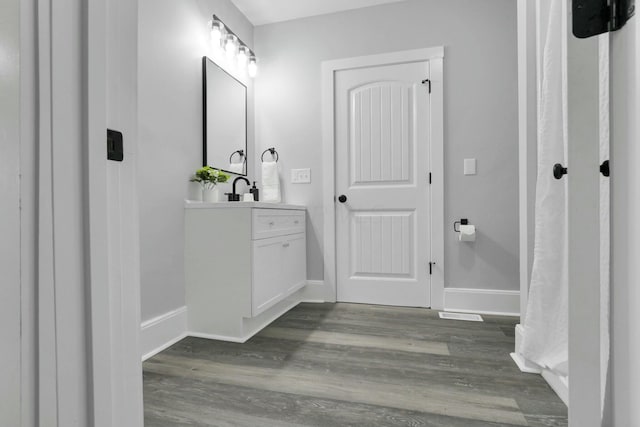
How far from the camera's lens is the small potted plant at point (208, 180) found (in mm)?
2131

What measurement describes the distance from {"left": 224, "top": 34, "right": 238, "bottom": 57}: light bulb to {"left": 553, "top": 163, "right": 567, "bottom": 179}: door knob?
232 cm

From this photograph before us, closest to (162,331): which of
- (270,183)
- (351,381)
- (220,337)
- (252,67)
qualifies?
(220,337)

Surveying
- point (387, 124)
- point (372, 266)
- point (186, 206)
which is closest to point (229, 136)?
point (186, 206)

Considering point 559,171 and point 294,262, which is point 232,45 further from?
point 559,171

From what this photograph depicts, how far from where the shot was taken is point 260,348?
1.80 metres

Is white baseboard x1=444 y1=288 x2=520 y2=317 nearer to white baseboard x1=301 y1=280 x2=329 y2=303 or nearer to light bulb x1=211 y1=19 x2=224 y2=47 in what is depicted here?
white baseboard x1=301 y1=280 x2=329 y2=303

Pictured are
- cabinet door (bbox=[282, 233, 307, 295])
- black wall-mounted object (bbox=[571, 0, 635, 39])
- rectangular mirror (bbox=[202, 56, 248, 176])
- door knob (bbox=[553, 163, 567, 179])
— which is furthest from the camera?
cabinet door (bbox=[282, 233, 307, 295])

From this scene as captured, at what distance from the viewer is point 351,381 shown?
4.66 feet

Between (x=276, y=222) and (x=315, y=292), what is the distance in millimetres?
864

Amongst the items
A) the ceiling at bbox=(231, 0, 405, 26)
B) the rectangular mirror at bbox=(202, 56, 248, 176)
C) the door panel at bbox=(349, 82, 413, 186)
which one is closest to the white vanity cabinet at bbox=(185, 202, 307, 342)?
the rectangular mirror at bbox=(202, 56, 248, 176)

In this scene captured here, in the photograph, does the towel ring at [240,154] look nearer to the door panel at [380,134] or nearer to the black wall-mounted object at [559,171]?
the door panel at [380,134]

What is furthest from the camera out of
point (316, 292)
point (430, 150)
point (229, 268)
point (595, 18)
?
point (316, 292)

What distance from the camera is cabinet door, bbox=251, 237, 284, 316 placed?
193cm

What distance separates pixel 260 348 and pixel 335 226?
4.10 ft
